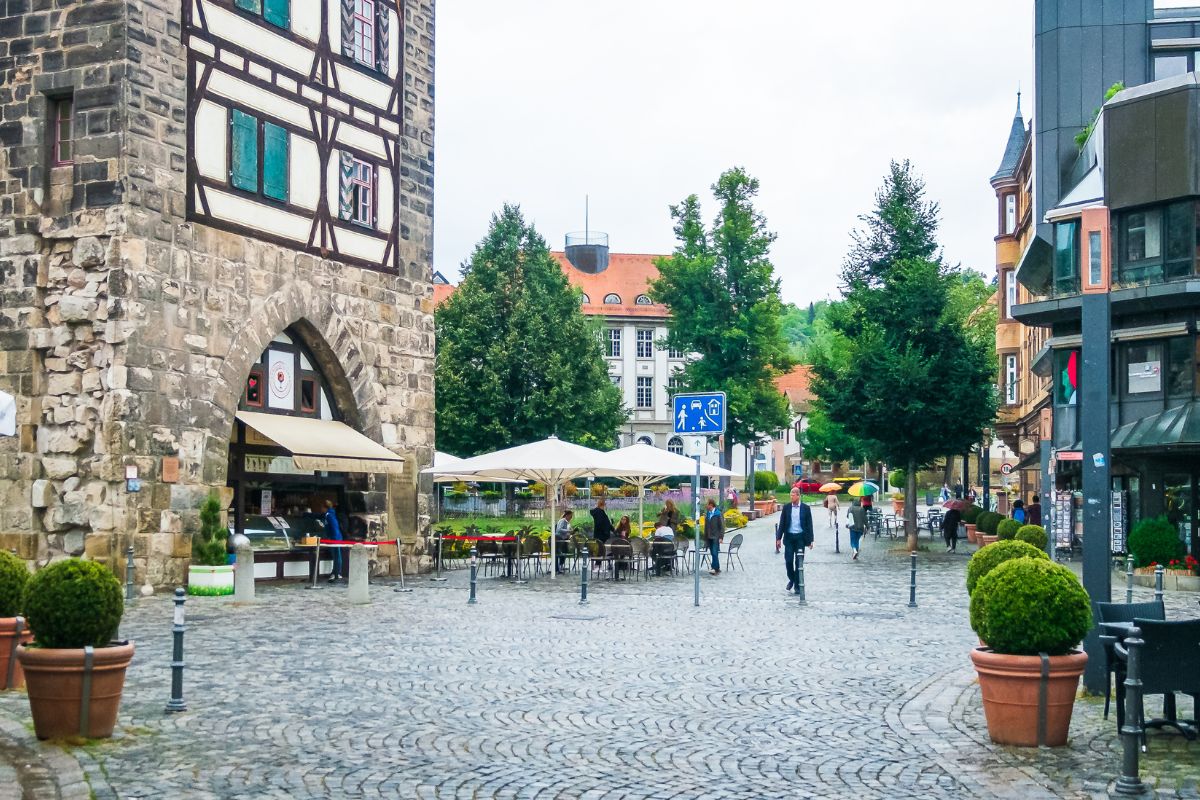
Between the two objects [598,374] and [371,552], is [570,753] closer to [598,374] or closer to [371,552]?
[371,552]

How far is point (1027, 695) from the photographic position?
375 inches

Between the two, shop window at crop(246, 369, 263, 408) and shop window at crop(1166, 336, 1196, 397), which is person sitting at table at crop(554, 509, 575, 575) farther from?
shop window at crop(1166, 336, 1196, 397)

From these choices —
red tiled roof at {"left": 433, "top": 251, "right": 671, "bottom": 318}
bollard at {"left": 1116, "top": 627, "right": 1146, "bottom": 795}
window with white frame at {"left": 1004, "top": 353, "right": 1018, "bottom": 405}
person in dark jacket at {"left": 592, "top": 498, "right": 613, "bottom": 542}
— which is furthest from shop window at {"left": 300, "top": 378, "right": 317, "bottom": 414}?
red tiled roof at {"left": 433, "top": 251, "right": 671, "bottom": 318}

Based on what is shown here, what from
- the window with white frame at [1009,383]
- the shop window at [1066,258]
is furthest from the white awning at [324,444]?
the window with white frame at [1009,383]

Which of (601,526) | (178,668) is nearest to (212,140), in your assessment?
(601,526)

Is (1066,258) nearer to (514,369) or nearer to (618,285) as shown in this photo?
(514,369)

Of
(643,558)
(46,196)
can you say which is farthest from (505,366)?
(46,196)

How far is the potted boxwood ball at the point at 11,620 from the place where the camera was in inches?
459

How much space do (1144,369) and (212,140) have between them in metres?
23.0

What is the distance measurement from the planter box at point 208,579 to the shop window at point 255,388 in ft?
13.2

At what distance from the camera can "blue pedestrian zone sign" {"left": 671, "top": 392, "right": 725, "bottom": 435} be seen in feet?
71.1

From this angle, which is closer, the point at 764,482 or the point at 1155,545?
the point at 1155,545

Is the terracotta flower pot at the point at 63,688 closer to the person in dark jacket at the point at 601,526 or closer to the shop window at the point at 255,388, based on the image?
the shop window at the point at 255,388

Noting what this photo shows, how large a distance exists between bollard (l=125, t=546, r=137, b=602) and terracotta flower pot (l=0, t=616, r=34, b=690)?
9.51m
